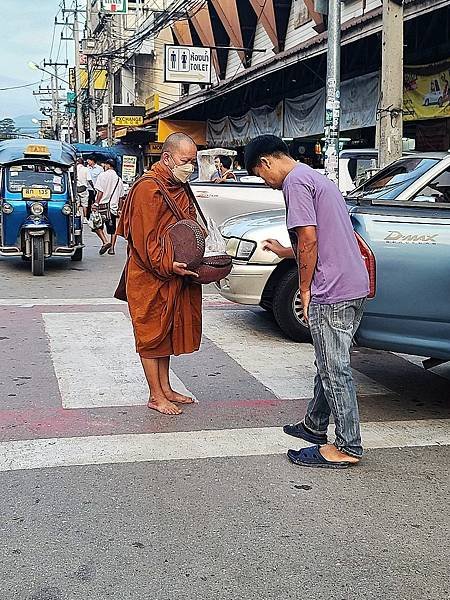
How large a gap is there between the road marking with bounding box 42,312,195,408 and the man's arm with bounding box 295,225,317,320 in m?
1.97

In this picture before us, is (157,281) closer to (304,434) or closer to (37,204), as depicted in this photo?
(304,434)

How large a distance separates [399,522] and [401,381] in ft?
9.48

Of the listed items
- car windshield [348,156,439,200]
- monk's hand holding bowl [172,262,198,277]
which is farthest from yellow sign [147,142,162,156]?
monk's hand holding bowl [172,262,198,277]

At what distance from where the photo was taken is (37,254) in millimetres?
12805

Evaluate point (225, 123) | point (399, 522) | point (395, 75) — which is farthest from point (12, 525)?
point (225, 123)

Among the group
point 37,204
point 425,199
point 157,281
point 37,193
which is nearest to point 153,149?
point 37,193

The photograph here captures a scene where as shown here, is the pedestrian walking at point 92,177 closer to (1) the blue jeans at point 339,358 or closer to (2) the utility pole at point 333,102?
(2) the utility pole at point 333,102

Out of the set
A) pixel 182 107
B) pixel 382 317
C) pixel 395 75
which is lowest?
pixel 382 317

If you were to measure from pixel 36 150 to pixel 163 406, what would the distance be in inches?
342

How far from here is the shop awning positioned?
109ft

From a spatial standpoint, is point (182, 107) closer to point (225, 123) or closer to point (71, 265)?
point (225, 123)

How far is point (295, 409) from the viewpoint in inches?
238

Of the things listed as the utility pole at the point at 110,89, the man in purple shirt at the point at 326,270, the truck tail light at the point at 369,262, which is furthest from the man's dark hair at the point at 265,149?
the utility pole at the point at 110,89

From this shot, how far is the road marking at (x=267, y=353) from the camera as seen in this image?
6695 mm
